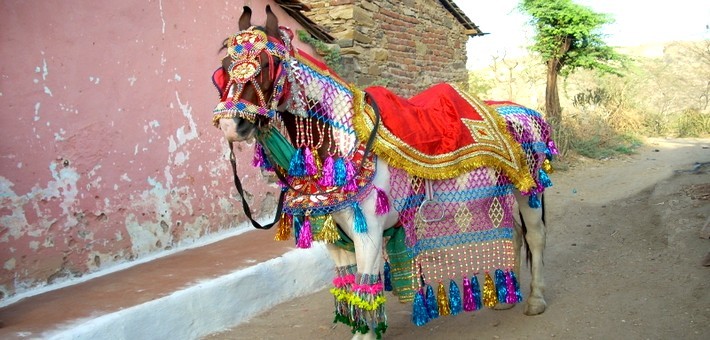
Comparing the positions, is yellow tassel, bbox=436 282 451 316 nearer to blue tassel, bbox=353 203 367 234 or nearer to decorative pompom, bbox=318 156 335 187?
blue tassel, bbox=353 203 367 234

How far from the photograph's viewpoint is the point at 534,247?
439 centimetres

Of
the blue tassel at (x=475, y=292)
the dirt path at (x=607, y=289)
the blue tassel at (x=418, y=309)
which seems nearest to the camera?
the blue tassel at (x=418, y=309)

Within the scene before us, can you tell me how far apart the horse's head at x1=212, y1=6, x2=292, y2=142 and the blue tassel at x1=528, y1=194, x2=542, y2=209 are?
2203 mm

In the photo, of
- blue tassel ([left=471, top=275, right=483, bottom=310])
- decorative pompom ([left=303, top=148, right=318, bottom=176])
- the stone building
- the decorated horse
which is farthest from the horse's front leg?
the stone building

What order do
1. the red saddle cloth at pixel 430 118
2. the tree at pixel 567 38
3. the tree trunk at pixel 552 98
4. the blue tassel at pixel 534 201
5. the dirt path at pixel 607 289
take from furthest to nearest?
the tree at pixel 567 38 → the tree trunk at pixel 552 98 → the blue tassel at pixel 534 201 → the dirt path at pixel 607 289 → the red saddle cloth at pixel 430 118

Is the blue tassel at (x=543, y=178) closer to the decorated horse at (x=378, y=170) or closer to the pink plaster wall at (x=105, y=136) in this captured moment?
the decorated horse at (x=378, y=170)

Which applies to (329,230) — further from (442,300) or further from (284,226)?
(442,300)

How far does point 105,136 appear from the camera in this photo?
477 centimetres

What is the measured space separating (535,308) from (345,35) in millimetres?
4773

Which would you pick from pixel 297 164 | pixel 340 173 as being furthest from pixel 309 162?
pixel 340 173

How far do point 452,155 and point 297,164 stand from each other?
38.0 inches

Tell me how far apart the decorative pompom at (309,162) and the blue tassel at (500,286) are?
1.60 metres

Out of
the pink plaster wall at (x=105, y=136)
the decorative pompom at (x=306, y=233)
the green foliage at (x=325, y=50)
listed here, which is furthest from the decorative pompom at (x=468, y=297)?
the green foliage at (x=325, y=50)

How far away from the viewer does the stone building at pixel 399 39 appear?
7980 millimetres
